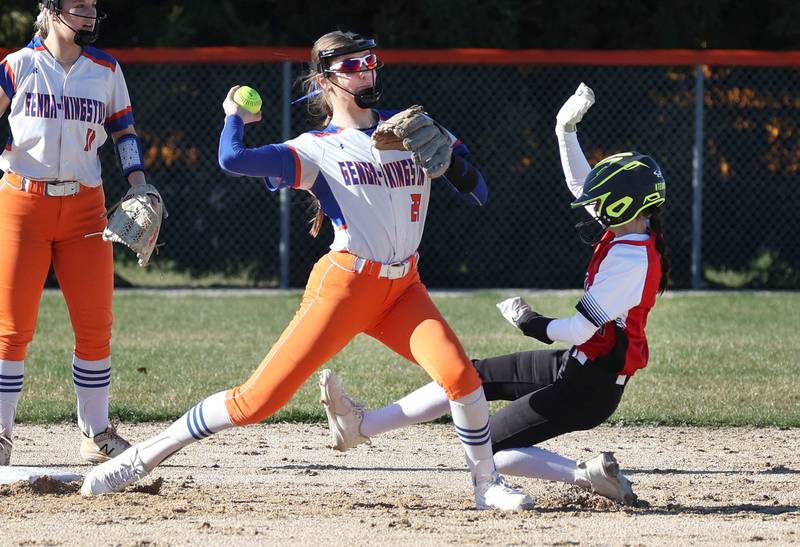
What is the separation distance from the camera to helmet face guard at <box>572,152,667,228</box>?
5277mm

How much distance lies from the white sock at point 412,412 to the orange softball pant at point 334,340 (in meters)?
0.45

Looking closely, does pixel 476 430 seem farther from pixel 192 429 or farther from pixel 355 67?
pixel 355 67

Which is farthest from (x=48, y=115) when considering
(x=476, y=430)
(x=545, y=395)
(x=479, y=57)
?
(x=479, y=57)

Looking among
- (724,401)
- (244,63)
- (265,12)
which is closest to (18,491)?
(724,401)

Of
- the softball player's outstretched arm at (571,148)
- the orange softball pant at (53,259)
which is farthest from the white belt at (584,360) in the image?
the orange softball pant at (53,259)

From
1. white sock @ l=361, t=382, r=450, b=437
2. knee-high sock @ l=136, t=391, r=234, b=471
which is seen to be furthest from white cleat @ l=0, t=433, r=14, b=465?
white sock @ l=361, t=382, r=450, b=437

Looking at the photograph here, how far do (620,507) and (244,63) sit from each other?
9.31m

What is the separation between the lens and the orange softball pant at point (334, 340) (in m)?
5.04

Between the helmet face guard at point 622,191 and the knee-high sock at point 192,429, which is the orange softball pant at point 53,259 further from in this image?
the helmet face guard at point 622,191

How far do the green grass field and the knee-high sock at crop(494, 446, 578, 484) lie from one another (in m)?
2.30

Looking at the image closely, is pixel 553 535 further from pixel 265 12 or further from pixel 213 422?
pixel 265 12

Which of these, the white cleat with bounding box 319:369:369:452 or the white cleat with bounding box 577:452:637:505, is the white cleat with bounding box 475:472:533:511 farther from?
the white cleat with bounding box 319:369:369:452

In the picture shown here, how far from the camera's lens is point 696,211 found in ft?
44.4

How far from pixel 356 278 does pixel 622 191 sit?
1.15 m
